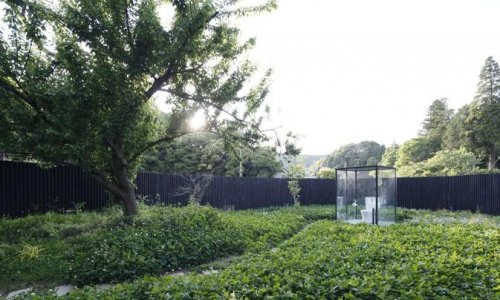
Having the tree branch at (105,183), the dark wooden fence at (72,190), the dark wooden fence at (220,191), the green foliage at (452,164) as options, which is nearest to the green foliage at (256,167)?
the dark wooden fence at (220,191)

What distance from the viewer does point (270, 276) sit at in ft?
11.4

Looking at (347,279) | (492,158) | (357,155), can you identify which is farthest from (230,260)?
(357,155)

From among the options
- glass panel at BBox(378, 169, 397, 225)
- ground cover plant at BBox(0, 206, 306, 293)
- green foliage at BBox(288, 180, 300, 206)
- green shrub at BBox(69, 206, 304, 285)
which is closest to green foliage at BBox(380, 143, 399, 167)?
green foliage at BBox(288, 180, 300, 206)

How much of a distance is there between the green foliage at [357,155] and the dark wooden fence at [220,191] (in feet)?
67.6

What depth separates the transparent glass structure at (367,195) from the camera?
1076cm

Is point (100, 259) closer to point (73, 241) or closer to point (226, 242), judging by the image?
point (73, 241)

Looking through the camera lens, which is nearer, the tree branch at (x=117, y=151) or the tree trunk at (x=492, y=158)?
the tree branch at (x=117, y=151)

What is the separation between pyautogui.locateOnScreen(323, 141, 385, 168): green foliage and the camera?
3816 centimetres

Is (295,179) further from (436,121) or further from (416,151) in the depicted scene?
(436,121)

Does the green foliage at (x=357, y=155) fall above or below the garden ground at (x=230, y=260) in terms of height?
above

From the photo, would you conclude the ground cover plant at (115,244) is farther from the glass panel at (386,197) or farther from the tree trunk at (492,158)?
the tree trunk at (492,158)

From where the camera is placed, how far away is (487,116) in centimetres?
2433

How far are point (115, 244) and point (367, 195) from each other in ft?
27.3

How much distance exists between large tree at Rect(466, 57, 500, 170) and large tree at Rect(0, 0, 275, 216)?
22.7 metres
